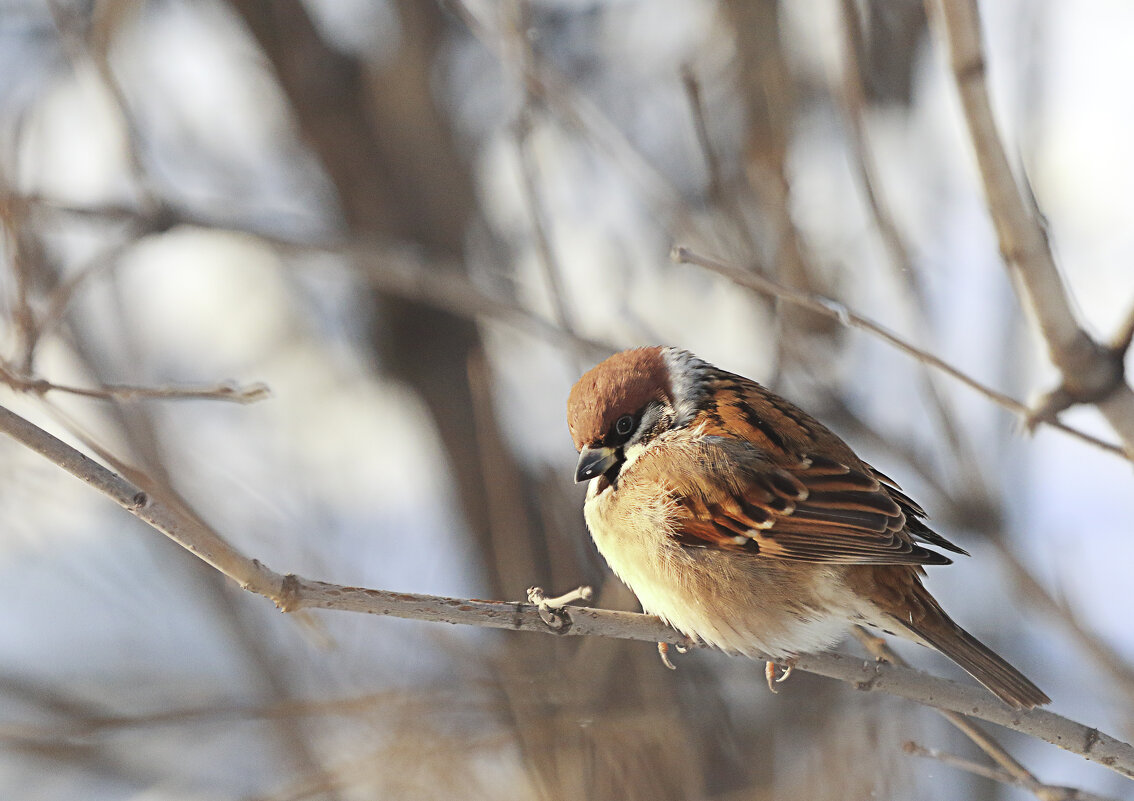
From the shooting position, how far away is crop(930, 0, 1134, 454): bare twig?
183 cm

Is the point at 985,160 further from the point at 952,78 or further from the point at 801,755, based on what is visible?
the point at 801,755

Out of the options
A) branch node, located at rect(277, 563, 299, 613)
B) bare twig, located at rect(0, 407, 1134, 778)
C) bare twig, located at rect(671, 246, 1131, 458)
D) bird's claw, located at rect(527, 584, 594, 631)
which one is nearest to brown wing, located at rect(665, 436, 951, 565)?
bare twig, located at rect(0, 407, 1134, 778)

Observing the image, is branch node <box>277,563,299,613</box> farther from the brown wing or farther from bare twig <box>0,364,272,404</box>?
the brown wing

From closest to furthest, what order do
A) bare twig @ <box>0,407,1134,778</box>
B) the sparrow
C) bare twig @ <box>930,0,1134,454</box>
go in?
bare twig @ <box>0,407,1134,778</box> < bare twig @ <box>930,0,1134,454</box> < the sparrow

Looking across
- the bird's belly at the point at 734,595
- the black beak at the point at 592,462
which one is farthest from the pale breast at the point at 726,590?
the black beak at the point at 592,462

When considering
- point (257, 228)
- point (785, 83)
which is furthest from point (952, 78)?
point (257, 228)

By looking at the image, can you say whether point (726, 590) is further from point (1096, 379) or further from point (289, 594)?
point (289, 594)

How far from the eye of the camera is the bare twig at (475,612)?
167cm

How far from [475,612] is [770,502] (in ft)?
3.69

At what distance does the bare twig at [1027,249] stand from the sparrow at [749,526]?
2.45ft

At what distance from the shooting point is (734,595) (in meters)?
2.78

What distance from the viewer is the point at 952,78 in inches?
73.6

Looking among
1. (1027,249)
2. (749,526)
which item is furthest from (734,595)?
(1027,249)

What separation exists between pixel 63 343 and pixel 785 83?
10.2 feet
